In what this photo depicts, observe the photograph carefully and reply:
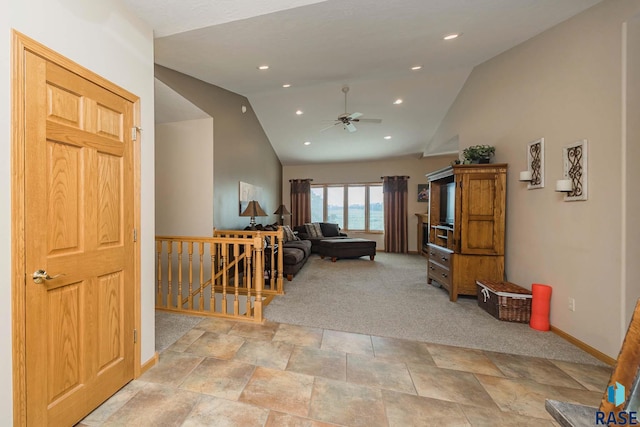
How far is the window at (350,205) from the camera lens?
7859 millimetres

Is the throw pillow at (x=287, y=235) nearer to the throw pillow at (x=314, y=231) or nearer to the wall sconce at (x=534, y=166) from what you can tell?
the throw pillow at (x=314, y=231)

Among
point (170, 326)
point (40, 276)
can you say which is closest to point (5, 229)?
point (40, 276)

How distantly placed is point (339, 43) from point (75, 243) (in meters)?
2.99

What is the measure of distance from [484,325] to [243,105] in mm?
5338

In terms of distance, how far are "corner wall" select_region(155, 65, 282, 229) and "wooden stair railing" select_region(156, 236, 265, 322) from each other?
789 millimetres

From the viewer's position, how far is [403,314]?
9.78 feet

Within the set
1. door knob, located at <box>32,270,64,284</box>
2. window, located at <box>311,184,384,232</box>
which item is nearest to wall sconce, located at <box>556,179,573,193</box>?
door knob, located at <box>32,270,64,284</box>

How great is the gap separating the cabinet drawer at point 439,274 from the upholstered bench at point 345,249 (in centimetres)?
205

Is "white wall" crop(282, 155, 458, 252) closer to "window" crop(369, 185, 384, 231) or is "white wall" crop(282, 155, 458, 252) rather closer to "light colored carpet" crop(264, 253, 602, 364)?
"window" crop(369, 185, 384, 231)

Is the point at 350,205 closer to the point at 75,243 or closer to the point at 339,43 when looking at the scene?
the point at 339,43

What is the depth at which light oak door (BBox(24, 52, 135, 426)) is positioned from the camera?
122 cm

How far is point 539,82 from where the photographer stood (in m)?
2.73

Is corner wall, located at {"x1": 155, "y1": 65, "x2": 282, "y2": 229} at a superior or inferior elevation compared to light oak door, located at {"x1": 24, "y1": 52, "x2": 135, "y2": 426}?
superior

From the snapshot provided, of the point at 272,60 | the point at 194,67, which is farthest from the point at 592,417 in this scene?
the point at 194,67
